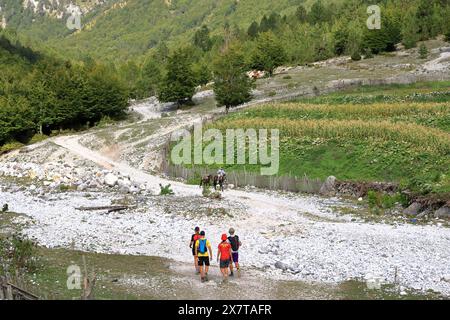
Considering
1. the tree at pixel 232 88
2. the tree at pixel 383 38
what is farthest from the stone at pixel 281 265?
the tree at pixel 383 38

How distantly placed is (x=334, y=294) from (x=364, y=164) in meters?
31.0

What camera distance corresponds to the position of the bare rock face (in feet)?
159

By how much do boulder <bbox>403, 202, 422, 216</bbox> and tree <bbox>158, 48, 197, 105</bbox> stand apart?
75130 mm

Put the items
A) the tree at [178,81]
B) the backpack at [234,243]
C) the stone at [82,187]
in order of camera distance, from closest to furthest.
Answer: the backpack at [234,243]
the stone at [82,187]
the tree at [178,81]

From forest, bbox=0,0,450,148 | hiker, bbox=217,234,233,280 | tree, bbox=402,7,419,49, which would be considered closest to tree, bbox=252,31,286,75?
forest, bbox=0,0,450,148

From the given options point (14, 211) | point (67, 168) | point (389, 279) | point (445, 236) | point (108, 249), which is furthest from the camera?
point (67, 168)

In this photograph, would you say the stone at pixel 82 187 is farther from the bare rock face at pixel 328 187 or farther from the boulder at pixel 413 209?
the boulder at pixel 413 209

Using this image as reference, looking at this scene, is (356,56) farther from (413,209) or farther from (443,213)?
(443,213)

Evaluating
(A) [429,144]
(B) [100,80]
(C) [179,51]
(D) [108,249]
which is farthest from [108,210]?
(C) [179,51]

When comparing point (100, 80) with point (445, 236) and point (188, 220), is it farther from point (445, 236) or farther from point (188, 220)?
point (445, 236)

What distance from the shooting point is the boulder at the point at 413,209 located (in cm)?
3994

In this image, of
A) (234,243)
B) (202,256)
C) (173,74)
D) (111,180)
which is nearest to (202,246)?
(202,256)

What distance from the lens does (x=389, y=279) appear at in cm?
2512

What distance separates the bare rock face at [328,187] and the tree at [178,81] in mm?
65688
